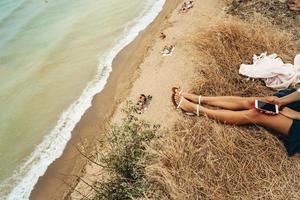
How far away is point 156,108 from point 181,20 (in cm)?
322

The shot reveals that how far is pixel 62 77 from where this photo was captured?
8.43 m

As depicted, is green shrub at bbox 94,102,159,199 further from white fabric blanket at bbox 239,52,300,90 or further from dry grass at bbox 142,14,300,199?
white fabric blanket at bbox 239,52,300,90

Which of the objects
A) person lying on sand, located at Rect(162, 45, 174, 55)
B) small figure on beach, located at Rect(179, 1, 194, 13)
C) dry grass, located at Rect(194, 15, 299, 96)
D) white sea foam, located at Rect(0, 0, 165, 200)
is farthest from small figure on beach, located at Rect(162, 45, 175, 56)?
small figure on beach, located at Rect(179, 1, 194, 13)

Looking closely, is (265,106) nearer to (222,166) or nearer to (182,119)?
(222,166)

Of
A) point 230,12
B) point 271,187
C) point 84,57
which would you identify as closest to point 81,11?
point 84,57

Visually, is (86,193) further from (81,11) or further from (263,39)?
(81,11)

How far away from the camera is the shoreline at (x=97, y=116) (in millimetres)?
5770

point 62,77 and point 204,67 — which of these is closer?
point 204,67

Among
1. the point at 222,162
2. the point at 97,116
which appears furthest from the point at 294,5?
the point at 222,162

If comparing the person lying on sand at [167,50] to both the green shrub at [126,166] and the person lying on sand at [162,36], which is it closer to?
the person lying on sand at [162,36]

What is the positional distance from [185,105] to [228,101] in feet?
1.81

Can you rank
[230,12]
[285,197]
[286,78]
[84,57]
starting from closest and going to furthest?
1. [285,197]
2. [286,78]
3. [230,12]
4. [84,57]

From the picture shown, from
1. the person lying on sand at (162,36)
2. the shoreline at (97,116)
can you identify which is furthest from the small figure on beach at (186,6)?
the person lying on sand at (162,36)

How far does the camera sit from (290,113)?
4.43 metres
